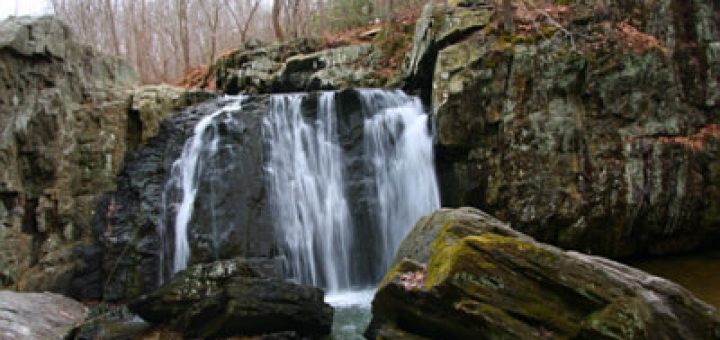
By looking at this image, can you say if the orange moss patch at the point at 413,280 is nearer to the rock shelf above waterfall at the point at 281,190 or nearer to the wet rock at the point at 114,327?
the wet rock at the point at 114,327

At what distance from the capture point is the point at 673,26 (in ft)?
36.5

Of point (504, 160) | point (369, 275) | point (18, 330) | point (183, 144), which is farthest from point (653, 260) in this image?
point (18, 330)

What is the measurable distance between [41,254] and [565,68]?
11162mm

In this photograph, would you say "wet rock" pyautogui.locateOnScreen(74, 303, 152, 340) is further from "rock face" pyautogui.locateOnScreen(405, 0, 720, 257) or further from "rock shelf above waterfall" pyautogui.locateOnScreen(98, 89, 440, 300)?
"rock face" pyautogui.locateOnScreen(405, 0, 720, 257)

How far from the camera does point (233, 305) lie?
21.5 ft

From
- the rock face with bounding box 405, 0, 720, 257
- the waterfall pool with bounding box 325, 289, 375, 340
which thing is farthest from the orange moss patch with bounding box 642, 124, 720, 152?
the waterfall pool with bounding box 325, 289, 375, 340

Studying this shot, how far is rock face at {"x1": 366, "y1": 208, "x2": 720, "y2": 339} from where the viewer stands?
15.4 feet

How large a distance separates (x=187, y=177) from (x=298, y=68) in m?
6.05

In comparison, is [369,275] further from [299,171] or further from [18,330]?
[18,330]

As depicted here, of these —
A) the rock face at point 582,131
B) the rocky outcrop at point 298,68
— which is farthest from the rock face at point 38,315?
the rocky outcrop at point 298,68

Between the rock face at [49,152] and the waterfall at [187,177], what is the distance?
58.9 inches

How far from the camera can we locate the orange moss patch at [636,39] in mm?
10602

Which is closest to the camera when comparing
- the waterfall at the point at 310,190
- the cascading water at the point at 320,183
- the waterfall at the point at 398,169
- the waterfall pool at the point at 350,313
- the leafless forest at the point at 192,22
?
the waterfall pool at the point at 350,313

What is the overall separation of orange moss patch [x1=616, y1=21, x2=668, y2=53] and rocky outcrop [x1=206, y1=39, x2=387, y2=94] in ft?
19.5
